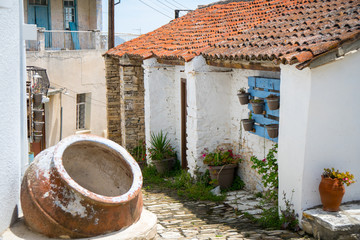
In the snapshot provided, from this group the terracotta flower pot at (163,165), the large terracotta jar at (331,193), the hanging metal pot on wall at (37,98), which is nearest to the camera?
the large terracotta jar at (331,193)

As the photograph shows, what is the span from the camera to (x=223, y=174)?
828 cm

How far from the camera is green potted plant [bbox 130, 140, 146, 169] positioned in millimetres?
11275

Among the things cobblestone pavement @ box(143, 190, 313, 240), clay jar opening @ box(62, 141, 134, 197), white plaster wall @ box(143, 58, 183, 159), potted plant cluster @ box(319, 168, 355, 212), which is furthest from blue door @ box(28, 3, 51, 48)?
potted plant cluster @ box(319, 168, 355, 212)

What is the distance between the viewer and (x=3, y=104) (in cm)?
444

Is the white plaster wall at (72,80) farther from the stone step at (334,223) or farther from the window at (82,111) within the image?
the stone step at (334,223)

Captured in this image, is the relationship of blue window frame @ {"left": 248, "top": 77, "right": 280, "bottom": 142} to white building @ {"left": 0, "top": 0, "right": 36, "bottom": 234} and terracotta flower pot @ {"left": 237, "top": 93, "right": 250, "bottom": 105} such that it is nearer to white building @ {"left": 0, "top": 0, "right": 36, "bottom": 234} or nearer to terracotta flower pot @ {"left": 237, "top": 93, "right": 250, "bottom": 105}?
terracotta flower pot @ {"left": 237, "top": 93, "right": 250, "bottom": 105}

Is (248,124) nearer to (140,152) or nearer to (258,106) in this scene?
(258,106)

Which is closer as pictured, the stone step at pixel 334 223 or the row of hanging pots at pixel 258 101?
the stone step at pixel 334 223

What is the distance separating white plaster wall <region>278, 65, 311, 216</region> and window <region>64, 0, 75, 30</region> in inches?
585

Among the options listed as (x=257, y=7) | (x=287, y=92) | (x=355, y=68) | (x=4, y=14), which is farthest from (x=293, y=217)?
(x=257, y=7)

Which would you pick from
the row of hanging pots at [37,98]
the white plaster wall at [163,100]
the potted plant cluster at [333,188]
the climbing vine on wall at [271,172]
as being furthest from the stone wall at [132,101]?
the potted plant cluster at [333,188]

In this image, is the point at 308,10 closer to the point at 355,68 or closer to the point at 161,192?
the point at 355,68

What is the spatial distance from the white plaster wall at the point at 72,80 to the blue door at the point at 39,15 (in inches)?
65.2

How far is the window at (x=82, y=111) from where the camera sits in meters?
18.2
